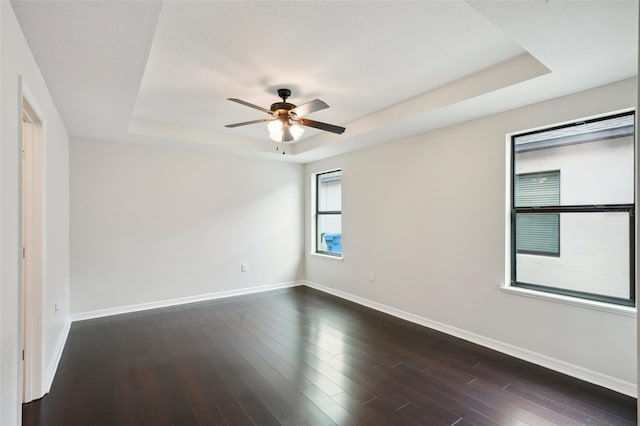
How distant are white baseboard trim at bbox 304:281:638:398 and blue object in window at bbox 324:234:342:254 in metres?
1.22

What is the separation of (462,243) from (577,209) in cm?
107

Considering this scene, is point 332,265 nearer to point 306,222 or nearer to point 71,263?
point 306,222

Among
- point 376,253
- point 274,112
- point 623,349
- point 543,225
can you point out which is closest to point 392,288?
point 376,253

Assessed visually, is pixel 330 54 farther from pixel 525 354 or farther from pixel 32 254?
pixel 525 354

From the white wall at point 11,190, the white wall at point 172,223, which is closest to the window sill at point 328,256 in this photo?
the white wall at point 172,223

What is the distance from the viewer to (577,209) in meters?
2.68

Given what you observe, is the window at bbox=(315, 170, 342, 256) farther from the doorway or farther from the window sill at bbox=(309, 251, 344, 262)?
the doorway

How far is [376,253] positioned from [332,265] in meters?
1.08

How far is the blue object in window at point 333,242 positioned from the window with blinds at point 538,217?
290cm

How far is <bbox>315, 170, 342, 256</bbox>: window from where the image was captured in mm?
5465

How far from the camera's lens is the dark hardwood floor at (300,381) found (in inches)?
82.5

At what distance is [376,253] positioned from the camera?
14.8ft

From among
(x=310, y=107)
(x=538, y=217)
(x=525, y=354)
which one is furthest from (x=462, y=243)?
(x=310, y=107)

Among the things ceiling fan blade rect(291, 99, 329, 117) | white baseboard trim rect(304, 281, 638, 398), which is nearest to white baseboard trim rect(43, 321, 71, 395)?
ceiling fan blade rect(291, 99, 329, 117)
